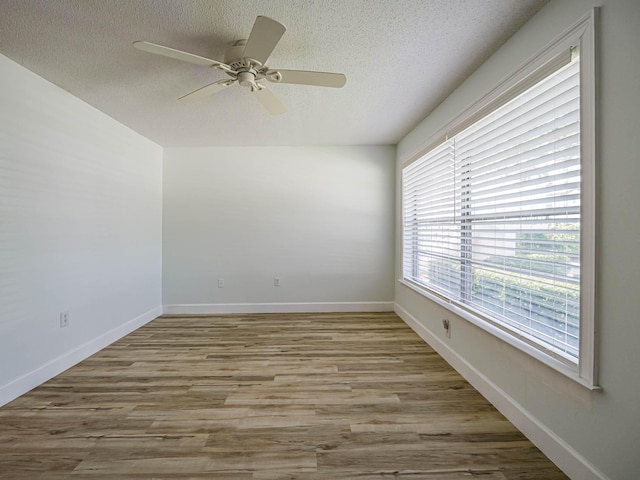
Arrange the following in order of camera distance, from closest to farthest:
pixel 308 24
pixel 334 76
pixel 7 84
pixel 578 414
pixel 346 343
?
pixel 578 414, pixel 308 24, pixel 334 76, pixel 7 84, pixel 346 343

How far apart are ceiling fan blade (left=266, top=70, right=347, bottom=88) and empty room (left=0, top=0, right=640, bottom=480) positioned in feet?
0.06

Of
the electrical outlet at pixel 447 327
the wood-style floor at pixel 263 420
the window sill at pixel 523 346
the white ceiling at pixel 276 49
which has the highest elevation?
the white ceiling at pixel 276 49

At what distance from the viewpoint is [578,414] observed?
4.12 feet

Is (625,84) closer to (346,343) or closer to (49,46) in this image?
(346,343)

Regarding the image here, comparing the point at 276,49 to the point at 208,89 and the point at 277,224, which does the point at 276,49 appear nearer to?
the point at 208,89

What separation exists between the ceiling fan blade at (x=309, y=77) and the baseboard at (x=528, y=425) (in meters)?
2.24

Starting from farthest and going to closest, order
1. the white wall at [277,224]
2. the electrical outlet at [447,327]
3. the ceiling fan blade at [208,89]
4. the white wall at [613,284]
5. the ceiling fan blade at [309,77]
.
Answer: the white wall at [277,224] < the electrical outlet at [447,327] < the ceiling fan blade at [208,89] < the ceiling fan blade at [309,77] < the white wall at [613,284]

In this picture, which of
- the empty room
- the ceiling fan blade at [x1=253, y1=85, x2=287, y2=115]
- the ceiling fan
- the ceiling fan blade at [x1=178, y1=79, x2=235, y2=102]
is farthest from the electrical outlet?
the ceiling fan blade at [x1=178, y1=79, x2=235, y2=102]

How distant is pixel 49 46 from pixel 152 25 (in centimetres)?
79

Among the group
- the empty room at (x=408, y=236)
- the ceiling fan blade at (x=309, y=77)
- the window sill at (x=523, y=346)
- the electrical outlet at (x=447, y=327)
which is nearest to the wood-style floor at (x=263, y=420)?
the empty room at (x=408, y=236)

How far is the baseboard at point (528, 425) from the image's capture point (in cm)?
125

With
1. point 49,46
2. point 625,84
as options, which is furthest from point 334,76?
point 49,46

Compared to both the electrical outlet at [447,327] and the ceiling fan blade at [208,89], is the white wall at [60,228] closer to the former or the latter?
the ceiling fan blade at [208,89]

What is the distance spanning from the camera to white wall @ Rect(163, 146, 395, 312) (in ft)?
12.8
